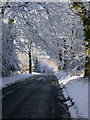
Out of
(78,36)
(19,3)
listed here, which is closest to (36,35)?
(19,3)

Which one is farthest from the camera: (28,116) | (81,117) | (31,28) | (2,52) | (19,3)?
(2,52)

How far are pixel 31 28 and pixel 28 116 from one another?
28.3 feet

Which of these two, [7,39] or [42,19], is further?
[7,39]

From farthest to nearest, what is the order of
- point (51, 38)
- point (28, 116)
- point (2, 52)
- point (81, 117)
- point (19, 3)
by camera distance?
point (2, 52)
point (51, 38)
point (19, 3)
point (28, 116)
point (81, 117)

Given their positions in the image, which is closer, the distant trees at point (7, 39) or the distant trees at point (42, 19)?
the distant trees at point (42, 19)

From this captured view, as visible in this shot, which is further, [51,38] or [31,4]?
[51,38]

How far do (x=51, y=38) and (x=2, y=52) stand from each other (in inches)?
214

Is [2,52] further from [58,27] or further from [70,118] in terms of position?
[70,118]

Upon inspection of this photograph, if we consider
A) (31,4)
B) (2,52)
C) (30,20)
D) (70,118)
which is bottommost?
(70,118)

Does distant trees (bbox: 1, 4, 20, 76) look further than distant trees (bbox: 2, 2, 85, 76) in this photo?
Yes

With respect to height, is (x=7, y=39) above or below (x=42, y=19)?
below

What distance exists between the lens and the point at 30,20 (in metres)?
14.2

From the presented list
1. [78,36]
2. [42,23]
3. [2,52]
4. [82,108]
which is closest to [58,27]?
[42,23]

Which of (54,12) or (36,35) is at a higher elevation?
(54,12)
